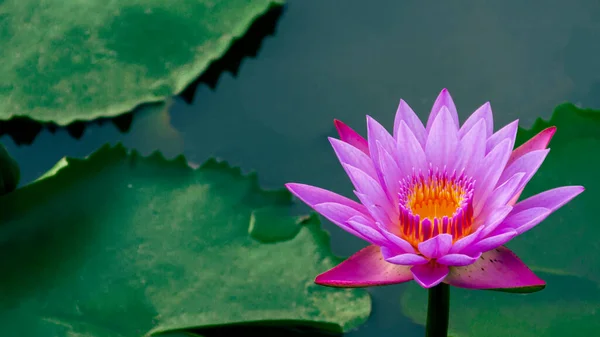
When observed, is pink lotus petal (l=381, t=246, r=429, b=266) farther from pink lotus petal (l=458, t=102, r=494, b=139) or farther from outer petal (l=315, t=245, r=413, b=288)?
pink lotus petal (l=458, t=102, r=494, b=139)

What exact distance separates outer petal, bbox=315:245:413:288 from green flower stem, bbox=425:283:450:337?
8 centimetres

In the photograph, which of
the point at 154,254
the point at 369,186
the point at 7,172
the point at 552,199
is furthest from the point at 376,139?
the point at 7,172

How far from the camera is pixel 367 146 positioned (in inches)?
59.7

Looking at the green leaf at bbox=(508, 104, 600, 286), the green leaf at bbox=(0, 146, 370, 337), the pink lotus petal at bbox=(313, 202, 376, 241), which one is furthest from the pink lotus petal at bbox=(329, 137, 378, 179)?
the green leaf at bbox=(508, 104, 600, 286)

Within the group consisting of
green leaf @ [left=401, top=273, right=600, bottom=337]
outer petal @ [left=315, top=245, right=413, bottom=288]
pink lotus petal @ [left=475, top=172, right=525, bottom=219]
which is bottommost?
green leaf @ [left=401, top=273, right=600, bottom=337]

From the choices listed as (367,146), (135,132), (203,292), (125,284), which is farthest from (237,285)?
(135,132)

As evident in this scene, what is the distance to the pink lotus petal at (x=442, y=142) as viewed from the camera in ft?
4.62

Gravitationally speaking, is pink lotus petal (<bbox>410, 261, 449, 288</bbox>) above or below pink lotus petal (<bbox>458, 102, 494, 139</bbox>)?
below

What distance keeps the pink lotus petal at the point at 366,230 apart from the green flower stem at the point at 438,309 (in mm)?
151

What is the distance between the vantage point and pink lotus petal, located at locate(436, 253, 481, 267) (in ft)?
4.04

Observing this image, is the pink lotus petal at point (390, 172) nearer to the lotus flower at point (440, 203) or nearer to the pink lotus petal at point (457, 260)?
the lotus flower at point (440, 203)

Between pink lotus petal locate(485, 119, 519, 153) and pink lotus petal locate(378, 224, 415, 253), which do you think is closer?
pink lotus petal locate(378, 224, 415, 253)

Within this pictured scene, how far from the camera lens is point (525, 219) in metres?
1.30

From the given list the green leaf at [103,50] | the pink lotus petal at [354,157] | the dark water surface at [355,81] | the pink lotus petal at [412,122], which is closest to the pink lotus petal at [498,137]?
the pink lotus petal at [412,122]
